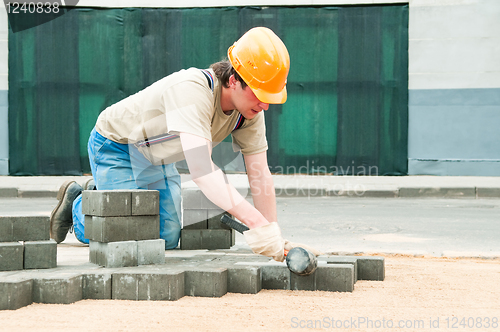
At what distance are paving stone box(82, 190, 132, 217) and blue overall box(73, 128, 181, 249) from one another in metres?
0.77

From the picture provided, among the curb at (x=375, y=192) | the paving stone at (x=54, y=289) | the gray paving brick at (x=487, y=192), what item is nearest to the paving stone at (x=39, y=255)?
the paving stone at (x=54, y=289)

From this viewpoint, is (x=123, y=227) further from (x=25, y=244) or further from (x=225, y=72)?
(x=225, y=72)

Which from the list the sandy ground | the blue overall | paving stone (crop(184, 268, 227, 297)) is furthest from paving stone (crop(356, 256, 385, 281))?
the blue overall

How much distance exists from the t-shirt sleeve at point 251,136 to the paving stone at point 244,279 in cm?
101

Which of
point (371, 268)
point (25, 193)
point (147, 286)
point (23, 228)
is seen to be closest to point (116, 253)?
point (147, 286)

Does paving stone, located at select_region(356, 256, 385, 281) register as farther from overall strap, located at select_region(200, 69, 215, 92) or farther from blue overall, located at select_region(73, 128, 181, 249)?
blue overall, located at select_region(73, 128, 181, 249)

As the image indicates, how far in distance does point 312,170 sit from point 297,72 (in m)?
2.18

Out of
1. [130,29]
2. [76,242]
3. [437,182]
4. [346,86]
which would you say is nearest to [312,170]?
[346,86]

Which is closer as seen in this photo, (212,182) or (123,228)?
(212,182)

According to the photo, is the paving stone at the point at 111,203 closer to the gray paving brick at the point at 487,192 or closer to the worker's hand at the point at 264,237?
the worker's hand at the point at 264,237

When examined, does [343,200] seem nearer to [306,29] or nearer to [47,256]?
[306,29]

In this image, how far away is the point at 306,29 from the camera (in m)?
12.0

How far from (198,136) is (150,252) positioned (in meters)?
0.82

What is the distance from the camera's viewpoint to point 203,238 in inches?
162
